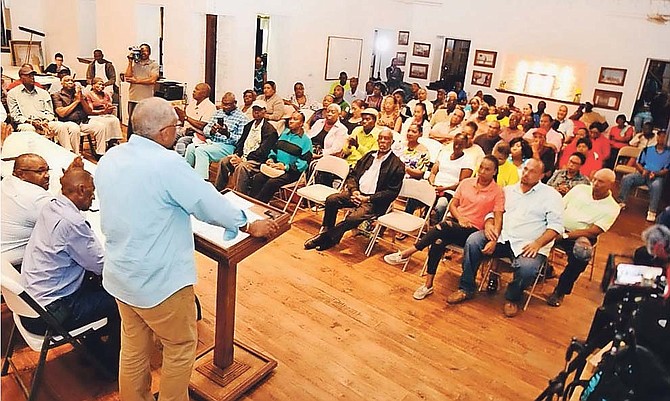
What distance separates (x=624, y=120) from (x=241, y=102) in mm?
5950

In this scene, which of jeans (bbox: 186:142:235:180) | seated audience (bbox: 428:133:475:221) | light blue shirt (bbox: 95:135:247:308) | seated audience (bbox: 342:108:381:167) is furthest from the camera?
jeans (bbox: 186:142:235:180)

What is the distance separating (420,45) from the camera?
10883 millimetres

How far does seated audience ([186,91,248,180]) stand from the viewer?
5930mm

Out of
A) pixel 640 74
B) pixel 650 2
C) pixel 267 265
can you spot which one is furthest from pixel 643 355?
pixel 640 74

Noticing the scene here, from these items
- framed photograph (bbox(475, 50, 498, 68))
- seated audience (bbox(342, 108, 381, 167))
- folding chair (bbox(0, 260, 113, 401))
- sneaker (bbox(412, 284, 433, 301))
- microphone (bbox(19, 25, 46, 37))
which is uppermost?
framed photograph (bbox(475, 50, 498, 68))

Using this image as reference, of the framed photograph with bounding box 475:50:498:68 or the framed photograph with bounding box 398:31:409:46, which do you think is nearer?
the framed photograph with bounding box 475:50:498:68

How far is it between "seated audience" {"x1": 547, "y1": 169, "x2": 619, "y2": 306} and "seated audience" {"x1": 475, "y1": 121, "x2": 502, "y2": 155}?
6.06ft

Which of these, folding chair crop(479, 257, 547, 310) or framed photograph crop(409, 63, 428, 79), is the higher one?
framed photograph crop(409, 63, 428, 79)

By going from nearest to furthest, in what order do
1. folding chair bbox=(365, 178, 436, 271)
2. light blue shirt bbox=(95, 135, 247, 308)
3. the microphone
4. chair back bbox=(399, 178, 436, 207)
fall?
1. light blue shirt bbox=(95, 135, 247, 308)
2. folding chair bbox=(365, 178, 436, 271)
3. chair back bbox=(399, 178, 436, 207)
4. the microphone

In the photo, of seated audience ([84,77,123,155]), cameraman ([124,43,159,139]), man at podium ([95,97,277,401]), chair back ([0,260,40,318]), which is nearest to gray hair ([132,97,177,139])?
man at podium ([95,97,277,401])

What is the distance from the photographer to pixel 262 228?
2.54 meters

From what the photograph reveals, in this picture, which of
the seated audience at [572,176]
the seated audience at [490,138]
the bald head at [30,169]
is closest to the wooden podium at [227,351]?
the bald head at [30,169]

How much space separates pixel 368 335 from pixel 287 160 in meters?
2.43

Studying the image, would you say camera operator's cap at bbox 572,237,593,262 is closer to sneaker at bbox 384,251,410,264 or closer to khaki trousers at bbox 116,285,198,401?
sneaker at bbox 384,251,410,264
